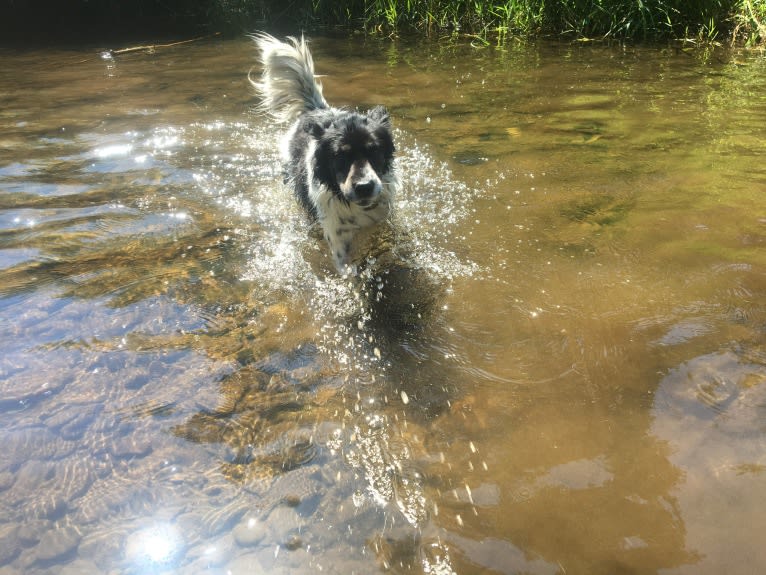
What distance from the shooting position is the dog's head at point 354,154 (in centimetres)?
371

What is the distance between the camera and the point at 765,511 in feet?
5.80

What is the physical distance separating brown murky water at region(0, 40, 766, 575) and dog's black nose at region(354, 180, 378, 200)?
0.49 meters

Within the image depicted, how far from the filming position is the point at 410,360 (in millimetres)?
2740

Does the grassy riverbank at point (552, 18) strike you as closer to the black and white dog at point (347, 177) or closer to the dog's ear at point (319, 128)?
the black and white dog at point (347, 177)

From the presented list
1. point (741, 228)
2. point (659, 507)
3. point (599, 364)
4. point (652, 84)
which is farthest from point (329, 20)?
point (659, 507)

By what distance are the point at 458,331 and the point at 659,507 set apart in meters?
1.27

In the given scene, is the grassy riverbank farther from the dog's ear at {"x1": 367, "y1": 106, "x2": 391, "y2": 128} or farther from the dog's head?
the dog's head

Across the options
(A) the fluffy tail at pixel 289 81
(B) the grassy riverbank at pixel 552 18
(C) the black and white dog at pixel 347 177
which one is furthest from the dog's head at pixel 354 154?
(B) the grassy riverbank at pixel 552 18

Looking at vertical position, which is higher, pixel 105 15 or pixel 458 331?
pixel 105 15

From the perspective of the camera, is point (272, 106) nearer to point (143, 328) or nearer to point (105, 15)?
point (143, 328)

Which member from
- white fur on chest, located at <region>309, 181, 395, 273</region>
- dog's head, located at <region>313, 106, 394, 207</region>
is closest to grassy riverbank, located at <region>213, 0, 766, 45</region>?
dog's head, located at <region>313, 106, 394, 207</region>

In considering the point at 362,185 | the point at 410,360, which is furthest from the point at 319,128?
the point at 410,360

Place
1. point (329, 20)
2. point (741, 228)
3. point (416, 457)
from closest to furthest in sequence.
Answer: point (416, 457), point (741, 228), point (329, 20)

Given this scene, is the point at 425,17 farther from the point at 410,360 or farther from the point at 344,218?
the point at 410,360
